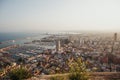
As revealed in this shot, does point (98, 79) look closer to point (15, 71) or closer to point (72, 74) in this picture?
point (72, 74)

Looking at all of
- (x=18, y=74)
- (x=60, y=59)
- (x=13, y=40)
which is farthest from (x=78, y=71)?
(x=13, y=40)

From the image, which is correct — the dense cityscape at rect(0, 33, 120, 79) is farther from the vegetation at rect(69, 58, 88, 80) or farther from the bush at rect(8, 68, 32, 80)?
the bush at rect(8, 68, 32, 80)

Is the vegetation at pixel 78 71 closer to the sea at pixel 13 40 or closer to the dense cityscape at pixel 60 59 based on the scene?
the dense cityscape at pixel 60 59

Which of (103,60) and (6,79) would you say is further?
(103,60)

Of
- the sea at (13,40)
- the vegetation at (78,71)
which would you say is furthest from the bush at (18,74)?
the sea at (13,40)

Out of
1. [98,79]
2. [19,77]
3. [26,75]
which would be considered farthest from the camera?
[98,79]

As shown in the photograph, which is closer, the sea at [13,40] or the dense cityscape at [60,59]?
the dense cityscape at [60,59]

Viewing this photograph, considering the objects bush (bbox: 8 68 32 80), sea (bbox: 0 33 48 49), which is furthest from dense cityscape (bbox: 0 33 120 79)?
sea (bbox: 0 33 48 49)

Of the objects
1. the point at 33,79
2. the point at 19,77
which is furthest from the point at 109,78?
the point at 19,77

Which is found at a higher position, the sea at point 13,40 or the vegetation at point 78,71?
the vegetation at point 78,71

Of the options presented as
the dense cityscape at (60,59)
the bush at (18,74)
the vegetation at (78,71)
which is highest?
the vegetation at (78,71)

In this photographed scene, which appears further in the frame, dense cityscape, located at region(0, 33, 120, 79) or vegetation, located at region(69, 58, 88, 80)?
dense cityscape, located at region(0, 33, 120, 79)
